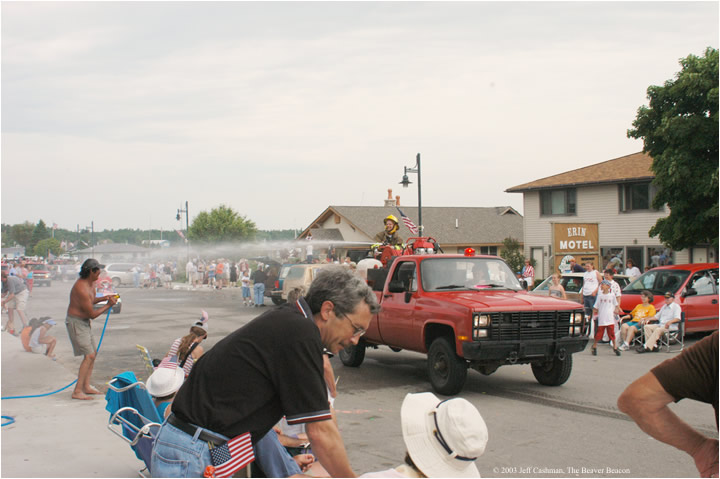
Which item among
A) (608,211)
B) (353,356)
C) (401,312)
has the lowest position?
(353,356)

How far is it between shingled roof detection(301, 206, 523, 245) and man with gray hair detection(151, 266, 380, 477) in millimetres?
47356

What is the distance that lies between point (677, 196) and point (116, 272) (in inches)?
1505

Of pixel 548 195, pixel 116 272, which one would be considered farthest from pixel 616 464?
pixel 116 272

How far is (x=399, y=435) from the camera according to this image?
23.8 ft

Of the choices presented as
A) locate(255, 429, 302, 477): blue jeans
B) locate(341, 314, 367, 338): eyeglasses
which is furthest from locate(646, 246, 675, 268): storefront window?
locate(341, 314, 367, 338): eyeglasses

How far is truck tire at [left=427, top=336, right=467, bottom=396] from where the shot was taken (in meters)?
9.05

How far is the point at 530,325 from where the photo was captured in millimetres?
9023

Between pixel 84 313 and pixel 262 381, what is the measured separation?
6.80 meters

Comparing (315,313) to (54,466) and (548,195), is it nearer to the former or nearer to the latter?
(54,466)

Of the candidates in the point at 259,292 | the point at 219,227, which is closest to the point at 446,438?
the point at 259,292

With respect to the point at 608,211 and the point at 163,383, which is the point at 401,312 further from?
the point at 608,211

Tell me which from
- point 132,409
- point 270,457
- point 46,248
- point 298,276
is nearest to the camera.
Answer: point 270,457

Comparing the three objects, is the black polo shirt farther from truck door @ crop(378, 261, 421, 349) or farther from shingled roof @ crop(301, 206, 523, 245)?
shingled roof @ crop(301, 206, 523, 245)

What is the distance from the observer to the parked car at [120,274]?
152 feet
